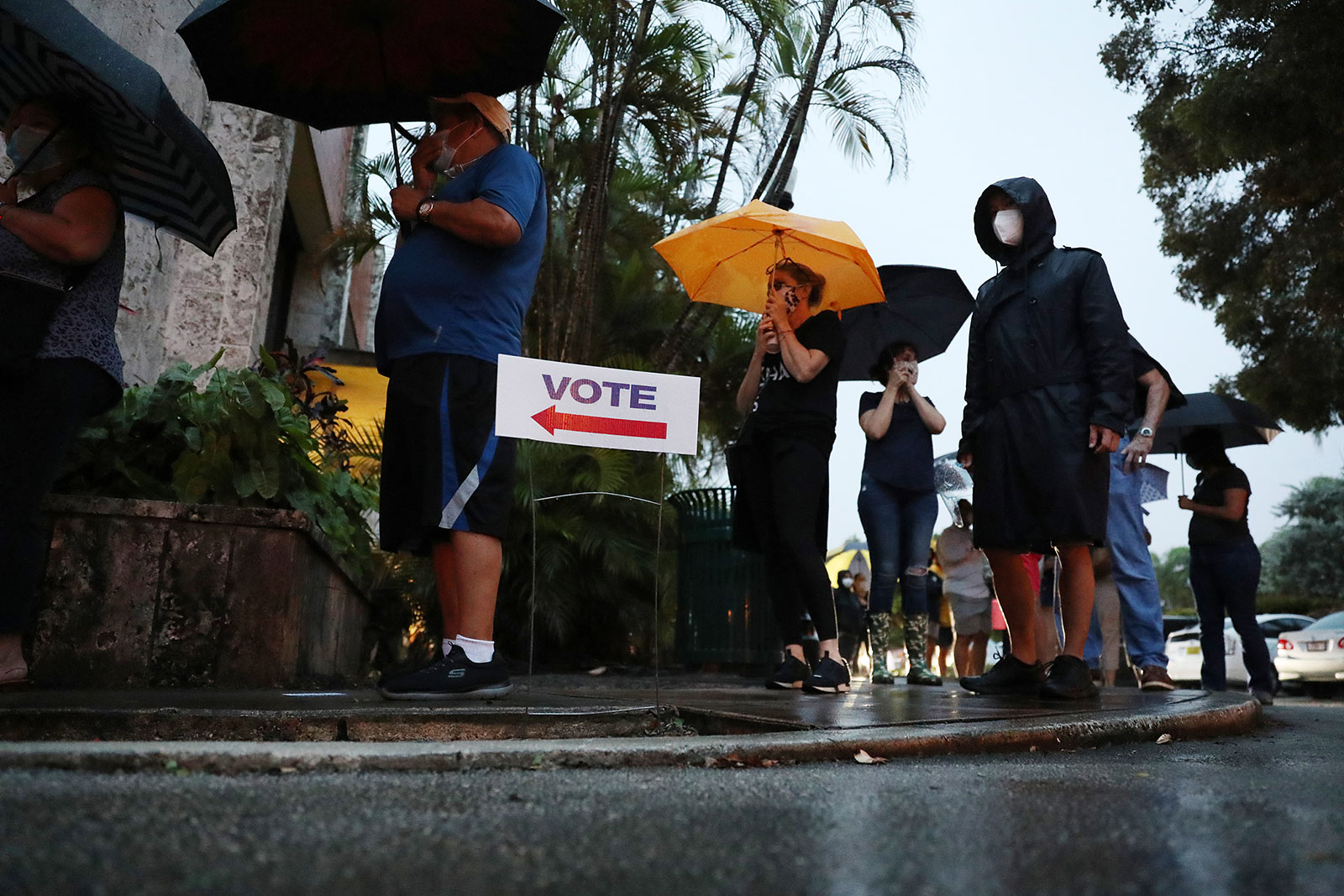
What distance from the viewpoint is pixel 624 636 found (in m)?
9.62

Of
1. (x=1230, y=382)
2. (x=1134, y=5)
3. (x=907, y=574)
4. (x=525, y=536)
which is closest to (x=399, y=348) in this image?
(x=907, y=574)

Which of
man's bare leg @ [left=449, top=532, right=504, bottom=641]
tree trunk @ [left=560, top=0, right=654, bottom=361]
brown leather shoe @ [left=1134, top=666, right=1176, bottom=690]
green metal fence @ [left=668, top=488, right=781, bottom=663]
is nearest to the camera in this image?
man's bare leg @ [left=449, top=532, right=504, bottom=641]

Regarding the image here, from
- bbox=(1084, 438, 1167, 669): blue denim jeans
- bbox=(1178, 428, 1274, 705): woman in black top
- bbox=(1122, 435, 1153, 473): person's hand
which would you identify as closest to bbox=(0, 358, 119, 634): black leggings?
bbox=(1122, 435, 1153, 473): person's hand

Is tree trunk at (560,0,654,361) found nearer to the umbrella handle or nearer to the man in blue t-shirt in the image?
the umbrella handle

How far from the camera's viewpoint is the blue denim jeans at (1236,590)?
698 centimetres

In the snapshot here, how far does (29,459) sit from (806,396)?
119 inches

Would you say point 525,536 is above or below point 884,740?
above

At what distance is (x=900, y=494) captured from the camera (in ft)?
21.5

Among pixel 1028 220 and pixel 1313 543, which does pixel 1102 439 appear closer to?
pixel 1028 220

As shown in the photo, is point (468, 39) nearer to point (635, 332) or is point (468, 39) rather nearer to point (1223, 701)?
point (1223, 701)

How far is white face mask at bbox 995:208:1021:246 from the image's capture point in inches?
189

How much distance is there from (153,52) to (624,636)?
5.72m

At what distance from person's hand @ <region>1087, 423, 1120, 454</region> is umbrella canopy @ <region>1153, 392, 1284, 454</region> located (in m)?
3.70

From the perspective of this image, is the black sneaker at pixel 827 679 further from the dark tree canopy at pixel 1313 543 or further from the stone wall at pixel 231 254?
the dark tree canopy at pixel 1313 543
